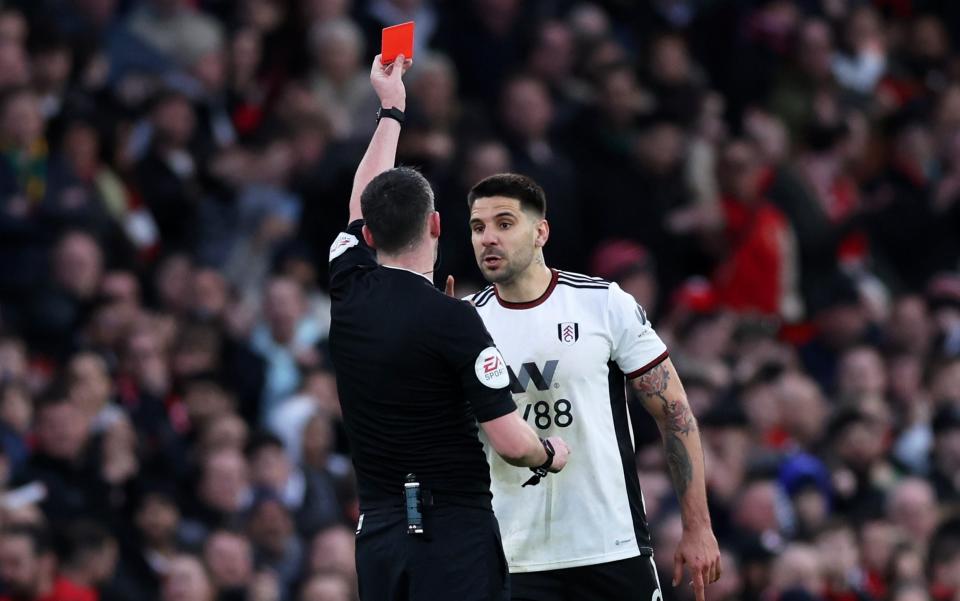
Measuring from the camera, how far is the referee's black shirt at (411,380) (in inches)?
277

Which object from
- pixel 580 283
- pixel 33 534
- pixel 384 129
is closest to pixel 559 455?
pixel 580 283

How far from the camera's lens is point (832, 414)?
15.1m

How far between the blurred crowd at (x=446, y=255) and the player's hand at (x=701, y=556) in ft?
12.2

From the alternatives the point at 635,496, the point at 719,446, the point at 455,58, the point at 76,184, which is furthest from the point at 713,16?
the point at 635,496

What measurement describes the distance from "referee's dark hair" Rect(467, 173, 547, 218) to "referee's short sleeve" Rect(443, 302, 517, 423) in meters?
1.02

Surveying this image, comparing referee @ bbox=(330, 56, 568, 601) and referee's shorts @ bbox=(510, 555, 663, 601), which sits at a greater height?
referee @ bbox=(330, 56, 568, 601)

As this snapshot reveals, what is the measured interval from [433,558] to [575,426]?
3.39 feet

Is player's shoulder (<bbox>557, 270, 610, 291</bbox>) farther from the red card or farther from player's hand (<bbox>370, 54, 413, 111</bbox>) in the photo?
the red card

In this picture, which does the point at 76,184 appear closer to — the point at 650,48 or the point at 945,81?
the point at 650,48

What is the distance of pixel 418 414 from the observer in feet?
23.5

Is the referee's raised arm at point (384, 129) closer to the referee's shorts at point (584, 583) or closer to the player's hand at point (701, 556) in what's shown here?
the referee's shorts at point (584, 583)

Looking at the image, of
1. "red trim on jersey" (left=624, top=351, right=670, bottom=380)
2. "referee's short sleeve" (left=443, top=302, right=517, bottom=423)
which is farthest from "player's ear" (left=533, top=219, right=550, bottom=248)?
"referee's short sleeve" (left=443, top=302, right=517, bottom=423)

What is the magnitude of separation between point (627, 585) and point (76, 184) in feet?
19.8

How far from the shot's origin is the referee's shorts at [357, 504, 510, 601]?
715 centimetres
